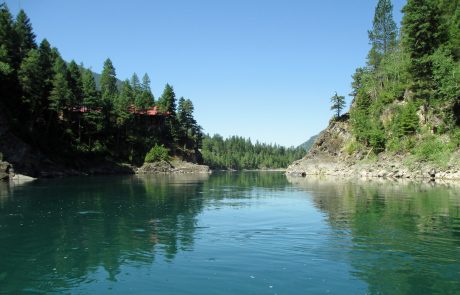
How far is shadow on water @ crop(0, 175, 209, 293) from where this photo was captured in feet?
48.5

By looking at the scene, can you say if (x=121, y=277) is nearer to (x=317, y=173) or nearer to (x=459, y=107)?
(x=459, y=107)

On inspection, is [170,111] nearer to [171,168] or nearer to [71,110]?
[171,168]

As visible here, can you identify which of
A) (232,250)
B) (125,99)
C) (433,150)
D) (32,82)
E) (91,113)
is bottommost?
(232,250)

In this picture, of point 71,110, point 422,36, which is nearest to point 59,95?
point 71,110

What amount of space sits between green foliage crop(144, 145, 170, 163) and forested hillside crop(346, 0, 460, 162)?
180 ft

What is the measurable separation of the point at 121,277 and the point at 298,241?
9041 mm

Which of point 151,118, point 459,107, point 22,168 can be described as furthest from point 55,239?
point 151,118

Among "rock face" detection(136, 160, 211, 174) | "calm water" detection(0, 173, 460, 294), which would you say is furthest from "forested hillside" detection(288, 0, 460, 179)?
"calm water" detection(0, 173, 460, 294)

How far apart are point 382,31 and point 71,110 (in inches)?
3317

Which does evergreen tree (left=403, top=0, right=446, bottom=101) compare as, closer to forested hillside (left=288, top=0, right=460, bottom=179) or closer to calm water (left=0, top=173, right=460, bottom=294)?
forested hillside (left=288, top=0, right=460, bottom=179)

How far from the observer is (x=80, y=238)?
20.8 meters

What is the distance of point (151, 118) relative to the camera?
133m

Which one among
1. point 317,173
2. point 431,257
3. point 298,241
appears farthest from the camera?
point 317,173

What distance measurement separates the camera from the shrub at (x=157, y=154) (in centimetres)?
11788
